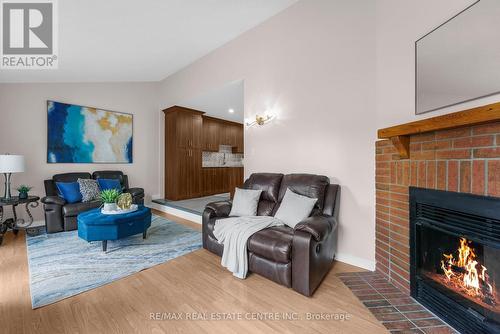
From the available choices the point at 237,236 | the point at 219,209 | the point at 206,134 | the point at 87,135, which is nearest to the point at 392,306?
the point at 237,236

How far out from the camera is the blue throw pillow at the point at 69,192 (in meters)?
3.52

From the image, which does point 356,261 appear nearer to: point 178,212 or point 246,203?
point 246,203

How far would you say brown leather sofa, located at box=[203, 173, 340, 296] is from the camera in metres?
1.77

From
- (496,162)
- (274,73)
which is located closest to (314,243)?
(496,162)

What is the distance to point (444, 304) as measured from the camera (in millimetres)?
1496

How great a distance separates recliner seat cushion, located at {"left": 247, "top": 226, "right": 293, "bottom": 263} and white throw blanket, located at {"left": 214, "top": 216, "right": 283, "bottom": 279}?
0.07m

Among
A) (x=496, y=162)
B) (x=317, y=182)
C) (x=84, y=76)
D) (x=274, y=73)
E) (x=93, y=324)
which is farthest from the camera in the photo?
(x=84, y=76)

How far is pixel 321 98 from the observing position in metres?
2.58

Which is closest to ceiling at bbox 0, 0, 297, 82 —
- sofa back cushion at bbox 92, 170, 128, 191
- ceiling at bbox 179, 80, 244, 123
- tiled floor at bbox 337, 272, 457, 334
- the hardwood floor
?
ceiling at bbox 179, 80, 244, 123

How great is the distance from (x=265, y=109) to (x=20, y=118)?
417 centimetres

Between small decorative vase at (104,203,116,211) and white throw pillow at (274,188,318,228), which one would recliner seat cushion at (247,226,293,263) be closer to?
white throw pillow at (274,188,318,228)

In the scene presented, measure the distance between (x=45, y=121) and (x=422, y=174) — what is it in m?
5.56

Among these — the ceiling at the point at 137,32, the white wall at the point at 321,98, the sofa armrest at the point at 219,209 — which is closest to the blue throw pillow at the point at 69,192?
the ceiling at the point at 137,32

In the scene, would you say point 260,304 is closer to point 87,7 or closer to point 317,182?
point 317,182
